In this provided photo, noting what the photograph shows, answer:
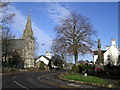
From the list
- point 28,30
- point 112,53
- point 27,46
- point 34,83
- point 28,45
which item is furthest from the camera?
point 28,30

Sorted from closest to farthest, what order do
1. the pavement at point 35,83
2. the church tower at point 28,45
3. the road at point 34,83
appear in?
the pavement at point 35,83, the road at point 34,83, the church tower at point 28,45

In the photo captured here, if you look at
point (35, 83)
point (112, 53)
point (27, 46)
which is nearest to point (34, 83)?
point (35, 83)

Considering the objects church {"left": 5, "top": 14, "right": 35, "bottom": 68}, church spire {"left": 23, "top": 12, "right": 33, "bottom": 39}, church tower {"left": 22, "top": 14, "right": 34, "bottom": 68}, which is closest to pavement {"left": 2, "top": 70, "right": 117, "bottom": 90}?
church {"left": 5, "top": 14, "right": 35, "bottom": 68}

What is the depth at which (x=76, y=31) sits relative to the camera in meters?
48.2

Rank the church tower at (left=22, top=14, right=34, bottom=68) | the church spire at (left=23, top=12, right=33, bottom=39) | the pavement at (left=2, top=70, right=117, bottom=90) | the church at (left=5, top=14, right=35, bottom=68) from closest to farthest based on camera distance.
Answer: the pavement at (left=2, top=70, right=117, bottom=90) < the church at (left=5, top=14, right=35, bottom=68) < the church tower at (left=22, top=14, right=34, bottom=68) < the church spire at (left=23, top=12, right=33, bottom=39)

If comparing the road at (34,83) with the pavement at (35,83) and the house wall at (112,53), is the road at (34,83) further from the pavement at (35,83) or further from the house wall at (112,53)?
the house wall at (112,53)

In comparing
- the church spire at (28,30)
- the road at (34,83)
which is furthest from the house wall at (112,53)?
the church spire at (28,30)

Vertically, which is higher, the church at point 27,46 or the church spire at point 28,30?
the church spire at point 28,30

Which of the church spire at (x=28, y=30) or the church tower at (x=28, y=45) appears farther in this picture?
the church spire at (x=28, y=30)

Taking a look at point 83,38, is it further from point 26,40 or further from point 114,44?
point 26,40

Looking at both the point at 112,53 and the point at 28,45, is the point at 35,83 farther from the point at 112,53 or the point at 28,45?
the point at 28,45

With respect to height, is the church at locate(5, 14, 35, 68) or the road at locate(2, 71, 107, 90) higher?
the church at locate(5, 14, 35, 68)

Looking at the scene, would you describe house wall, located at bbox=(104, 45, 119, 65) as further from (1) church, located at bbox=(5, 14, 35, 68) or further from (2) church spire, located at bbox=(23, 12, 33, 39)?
(2) church spire, located at bbox=(23, 12, 33, 39)

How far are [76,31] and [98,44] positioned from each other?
7.21m
